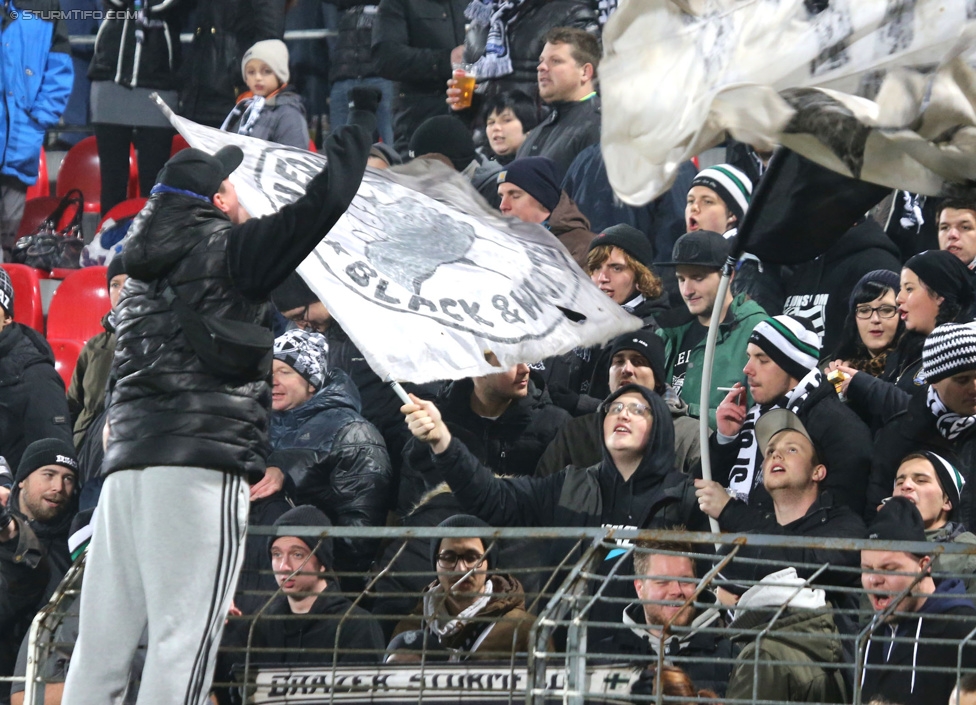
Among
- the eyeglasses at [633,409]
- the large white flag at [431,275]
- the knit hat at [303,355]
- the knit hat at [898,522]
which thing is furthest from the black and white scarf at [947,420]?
the knit hat at [303,355]

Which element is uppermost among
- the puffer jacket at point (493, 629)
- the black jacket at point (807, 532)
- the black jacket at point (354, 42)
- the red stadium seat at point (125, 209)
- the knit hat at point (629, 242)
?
the black jacket at point (354, 42)

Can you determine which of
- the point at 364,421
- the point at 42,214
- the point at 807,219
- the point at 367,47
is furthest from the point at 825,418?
the point at 42,214

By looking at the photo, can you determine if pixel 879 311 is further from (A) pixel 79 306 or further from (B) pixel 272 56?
(A) pixel 79 306

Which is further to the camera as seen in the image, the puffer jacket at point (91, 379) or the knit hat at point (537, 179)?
the puffer jacket at point (91, 379)

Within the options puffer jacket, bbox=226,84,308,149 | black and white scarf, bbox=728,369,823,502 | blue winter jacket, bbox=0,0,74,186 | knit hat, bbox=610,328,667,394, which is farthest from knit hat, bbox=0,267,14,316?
black and white scarf, bbox=728,369,823,502

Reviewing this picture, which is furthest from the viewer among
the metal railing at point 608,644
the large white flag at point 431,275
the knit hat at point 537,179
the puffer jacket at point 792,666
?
the knit hat at point 537,179

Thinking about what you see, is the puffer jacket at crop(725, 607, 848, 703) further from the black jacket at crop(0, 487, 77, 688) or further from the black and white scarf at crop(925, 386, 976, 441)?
the black jacket at crop(0, 487, 77, 688)

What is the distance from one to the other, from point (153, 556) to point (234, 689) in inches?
47.0

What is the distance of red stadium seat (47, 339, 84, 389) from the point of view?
33.8 ft

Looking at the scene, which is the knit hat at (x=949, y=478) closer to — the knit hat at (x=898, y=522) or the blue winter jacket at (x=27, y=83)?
the knit hat at (x=898, y=522)

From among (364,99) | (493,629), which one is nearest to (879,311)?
(493,629)

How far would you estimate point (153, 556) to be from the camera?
4.68 m

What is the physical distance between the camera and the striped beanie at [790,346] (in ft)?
21.8

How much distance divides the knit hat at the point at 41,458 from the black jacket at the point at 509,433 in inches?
70.6
